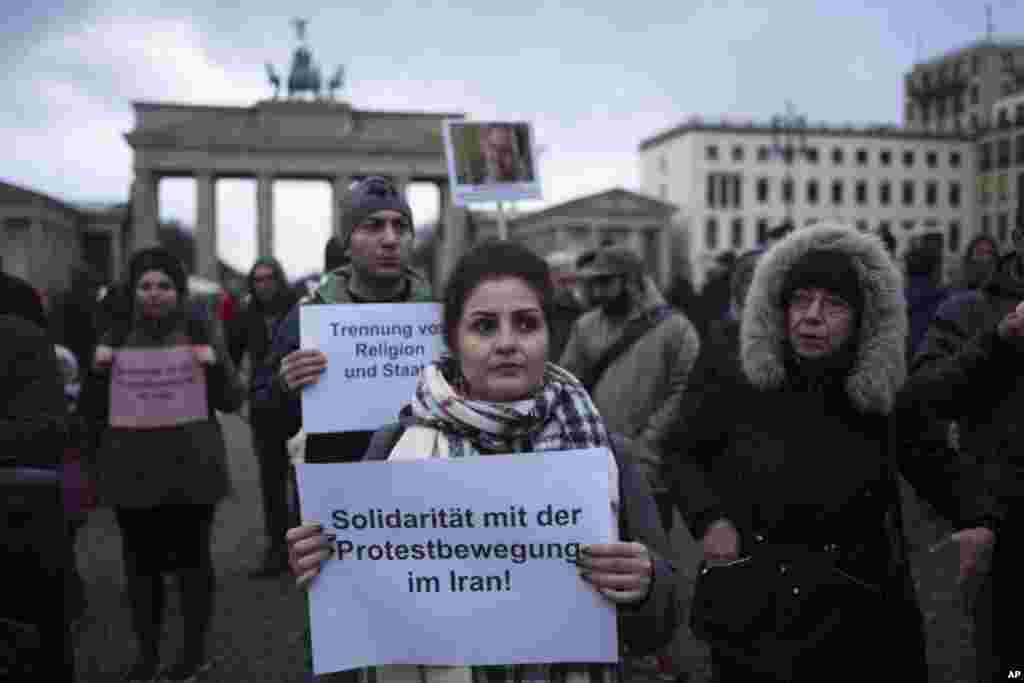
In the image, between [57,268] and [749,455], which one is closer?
[749,455]

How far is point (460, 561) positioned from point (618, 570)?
33 centimetres

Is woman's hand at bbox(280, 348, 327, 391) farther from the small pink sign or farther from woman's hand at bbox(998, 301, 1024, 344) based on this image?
woman's hand at bbox(998, 301, 1024, 344)

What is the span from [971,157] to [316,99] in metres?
67.9

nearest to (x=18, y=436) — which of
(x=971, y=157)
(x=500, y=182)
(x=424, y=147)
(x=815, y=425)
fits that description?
(x=815, y=425)

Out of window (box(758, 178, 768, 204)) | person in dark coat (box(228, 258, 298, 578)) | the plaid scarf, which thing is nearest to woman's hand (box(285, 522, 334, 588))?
the plaid scarf

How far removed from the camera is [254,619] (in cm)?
591

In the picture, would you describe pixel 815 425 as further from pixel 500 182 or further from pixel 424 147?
pixel 424 147

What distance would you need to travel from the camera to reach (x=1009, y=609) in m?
2.63

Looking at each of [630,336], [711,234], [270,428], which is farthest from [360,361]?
[711,234]

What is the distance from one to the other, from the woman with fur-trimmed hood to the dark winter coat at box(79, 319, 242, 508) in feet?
9.14

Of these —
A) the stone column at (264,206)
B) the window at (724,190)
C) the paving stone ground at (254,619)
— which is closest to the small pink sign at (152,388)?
the paving stone ground at (254,619)

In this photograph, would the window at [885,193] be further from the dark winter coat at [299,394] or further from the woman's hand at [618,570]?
the woman's hand at [618,570]

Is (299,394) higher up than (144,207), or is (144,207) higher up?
(144,207)

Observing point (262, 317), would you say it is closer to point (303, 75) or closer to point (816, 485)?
point (816, 485)
